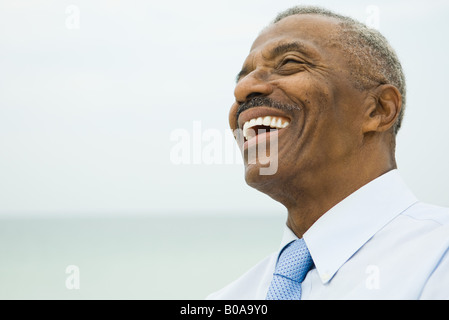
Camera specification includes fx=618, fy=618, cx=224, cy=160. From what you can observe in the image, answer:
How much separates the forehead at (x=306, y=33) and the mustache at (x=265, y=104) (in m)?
0.19

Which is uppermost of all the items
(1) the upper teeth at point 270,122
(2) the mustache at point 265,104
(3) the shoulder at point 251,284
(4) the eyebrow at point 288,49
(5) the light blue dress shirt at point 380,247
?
(4) the eyebrow at point 288,49

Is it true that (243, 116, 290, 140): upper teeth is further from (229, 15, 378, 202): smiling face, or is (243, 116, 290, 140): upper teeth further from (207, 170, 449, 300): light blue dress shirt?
(207, 170, 449, 300): light blue dress shirt

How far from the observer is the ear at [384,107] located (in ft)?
6.59

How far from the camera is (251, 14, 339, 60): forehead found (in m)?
2.04

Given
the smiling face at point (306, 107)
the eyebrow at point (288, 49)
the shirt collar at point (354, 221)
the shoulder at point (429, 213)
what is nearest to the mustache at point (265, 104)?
the smiling face at point (306, 107)

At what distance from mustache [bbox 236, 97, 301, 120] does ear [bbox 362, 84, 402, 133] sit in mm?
246

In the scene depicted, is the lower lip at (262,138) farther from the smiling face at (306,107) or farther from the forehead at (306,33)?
the forehead at (306,33)

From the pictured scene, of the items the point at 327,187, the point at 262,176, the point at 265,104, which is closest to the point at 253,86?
the point at 265,104

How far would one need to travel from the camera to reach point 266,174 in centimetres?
197

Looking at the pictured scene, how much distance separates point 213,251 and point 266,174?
15604mm

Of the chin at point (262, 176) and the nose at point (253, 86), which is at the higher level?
the nose at point (253, 86)

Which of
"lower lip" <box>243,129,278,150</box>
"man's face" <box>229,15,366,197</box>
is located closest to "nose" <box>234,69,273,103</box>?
"man's face" <box>229,15,366,197</box>

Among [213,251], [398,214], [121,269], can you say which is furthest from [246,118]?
[213,251]
